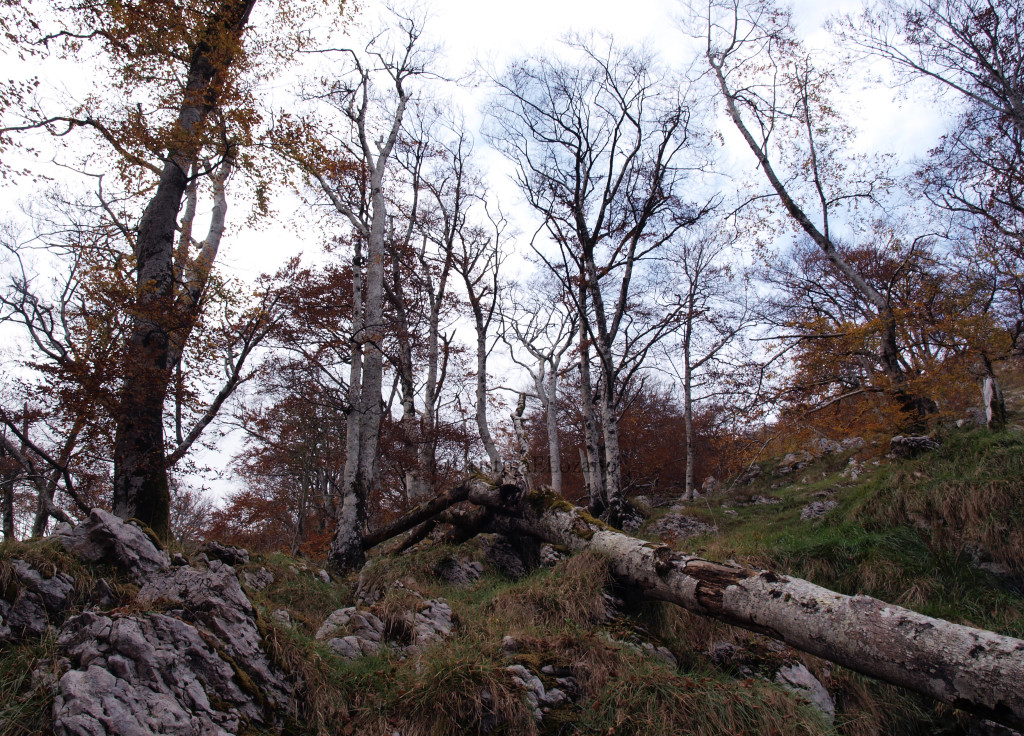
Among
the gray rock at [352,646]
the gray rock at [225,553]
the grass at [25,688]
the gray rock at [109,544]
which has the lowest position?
the gray rock at [352,646]

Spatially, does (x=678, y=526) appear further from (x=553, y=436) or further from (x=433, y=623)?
(x=433, y=623)

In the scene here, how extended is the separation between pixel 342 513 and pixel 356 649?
473 centimetres

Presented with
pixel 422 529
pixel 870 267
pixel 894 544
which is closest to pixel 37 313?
pixel 422 529

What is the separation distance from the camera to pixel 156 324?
628cm

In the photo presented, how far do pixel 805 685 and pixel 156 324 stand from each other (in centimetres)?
780

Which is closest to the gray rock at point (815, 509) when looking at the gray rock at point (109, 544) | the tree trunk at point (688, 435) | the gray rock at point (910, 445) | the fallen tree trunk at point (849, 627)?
the gray rock at point (910, 445)

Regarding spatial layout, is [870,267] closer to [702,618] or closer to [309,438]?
[702,618]

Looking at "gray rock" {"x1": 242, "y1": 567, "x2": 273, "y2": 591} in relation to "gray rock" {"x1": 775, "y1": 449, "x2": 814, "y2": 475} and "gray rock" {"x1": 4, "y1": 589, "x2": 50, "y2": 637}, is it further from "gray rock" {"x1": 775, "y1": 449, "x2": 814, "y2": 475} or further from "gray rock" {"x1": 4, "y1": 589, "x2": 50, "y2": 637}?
"gray rock" {"x1": 775, "y1": 449, "x2": 814, "y2": 475}

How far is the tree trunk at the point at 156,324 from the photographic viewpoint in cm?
576

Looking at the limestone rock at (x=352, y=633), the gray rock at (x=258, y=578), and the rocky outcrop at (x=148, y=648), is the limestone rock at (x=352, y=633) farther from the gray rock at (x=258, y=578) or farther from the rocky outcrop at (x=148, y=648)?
the gray rock at (x=258, y=578)

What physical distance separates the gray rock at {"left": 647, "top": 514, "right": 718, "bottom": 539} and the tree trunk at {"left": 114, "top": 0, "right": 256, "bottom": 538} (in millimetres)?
9985

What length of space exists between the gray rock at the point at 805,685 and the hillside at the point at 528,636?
16mm

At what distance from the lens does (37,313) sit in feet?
35.9

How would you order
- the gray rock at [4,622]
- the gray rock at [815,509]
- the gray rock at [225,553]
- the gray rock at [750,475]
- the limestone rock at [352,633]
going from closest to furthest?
the gray rock at [4,622] < the limestone rock at [352,633] < the gray rock at [225,553] < the gray rock at [815,509] < the gray rock at [750,475]
